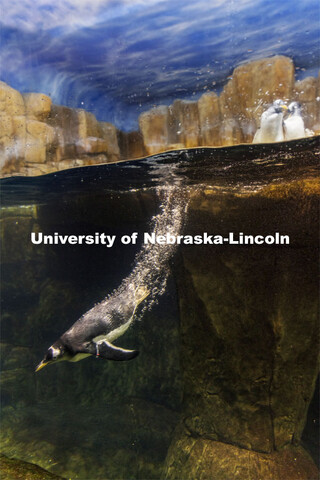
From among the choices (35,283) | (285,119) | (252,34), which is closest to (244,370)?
(285,119)

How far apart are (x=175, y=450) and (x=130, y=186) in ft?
21.8

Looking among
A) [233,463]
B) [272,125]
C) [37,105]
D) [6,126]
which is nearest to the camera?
[272,125]

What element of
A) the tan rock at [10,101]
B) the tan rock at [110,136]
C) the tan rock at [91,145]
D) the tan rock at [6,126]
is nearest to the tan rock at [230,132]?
the tan rock at [110,136]

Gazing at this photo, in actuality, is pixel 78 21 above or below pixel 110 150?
above

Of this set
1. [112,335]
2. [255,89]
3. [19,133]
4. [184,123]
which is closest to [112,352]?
[112,335]

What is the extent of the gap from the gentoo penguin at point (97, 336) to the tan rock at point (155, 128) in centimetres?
310

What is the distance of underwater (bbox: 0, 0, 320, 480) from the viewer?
4371 mm

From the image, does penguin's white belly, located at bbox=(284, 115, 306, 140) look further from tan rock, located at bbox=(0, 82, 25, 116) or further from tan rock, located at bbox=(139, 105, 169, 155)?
tan rock, located at bbox=(0, 82, 25, 116)

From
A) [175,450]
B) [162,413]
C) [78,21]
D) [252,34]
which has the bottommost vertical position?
[162,413]

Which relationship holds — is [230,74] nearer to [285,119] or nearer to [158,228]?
[285,119]

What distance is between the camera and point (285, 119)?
475 centimetres

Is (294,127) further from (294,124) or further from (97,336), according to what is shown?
(97,336)

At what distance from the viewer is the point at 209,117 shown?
4863 millimetres

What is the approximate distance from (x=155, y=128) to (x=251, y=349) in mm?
4713
